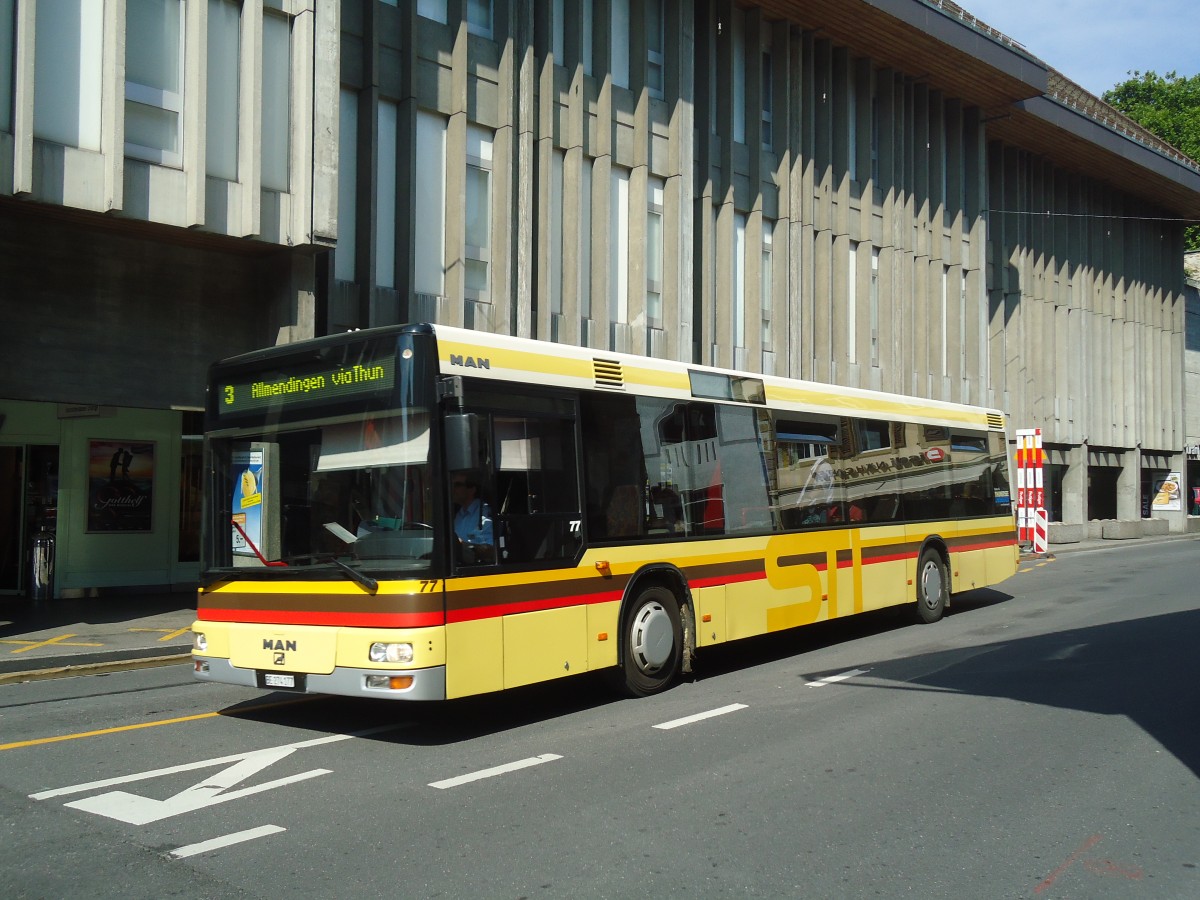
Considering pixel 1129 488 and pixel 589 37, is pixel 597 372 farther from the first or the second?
pixel 1129 488

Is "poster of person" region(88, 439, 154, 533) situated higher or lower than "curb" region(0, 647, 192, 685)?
higher

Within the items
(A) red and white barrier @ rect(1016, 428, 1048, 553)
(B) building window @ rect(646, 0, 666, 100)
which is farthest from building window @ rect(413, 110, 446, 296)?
(A) red and white barrier @ rect(1016, 428, 1048, 553)

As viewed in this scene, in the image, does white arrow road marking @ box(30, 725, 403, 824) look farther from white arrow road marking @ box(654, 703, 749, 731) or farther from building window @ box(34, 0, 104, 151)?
building window @ box(34, 0, 104, 151)

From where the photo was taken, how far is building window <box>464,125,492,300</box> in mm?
19969

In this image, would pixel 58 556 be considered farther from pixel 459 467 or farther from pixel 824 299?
pixel 824 299

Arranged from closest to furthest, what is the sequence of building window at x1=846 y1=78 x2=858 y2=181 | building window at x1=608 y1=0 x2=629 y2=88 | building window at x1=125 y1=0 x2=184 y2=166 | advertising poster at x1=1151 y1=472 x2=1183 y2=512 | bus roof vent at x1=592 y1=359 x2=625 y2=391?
bus roof vent at x1=592 y1=359 x2=625 y2=391
building window at x1=125 y1=0 x2=184 y2=166
building window at x1=608 y1=0 x2=629 y2=88
building window at x1=846 y1=78 x2=858 y2=181
advertising poster at x1=1151 y1=472 x2=1183 y2=512

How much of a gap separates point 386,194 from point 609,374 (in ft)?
35.1

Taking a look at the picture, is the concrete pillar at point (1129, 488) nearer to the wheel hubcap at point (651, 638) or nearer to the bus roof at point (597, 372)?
the bus roof at point (597, 372)

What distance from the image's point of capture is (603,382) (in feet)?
31.1

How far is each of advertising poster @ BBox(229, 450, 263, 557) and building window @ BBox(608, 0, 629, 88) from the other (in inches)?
663

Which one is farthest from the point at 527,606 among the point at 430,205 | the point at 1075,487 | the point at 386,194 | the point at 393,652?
the point at 1075,487

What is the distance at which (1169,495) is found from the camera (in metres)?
47.2

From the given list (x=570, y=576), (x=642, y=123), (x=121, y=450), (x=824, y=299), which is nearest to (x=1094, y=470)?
(x=824, y=299)

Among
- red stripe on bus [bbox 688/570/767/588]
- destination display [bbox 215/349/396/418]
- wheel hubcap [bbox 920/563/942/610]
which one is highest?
destination display [bbox 215/349/396/418]
